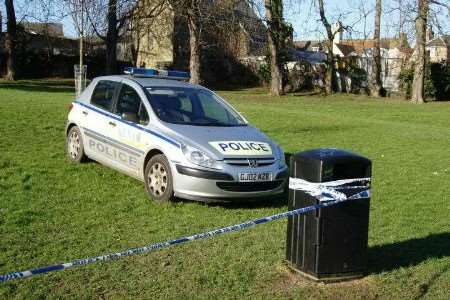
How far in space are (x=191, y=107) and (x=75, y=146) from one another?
2210 millimetres

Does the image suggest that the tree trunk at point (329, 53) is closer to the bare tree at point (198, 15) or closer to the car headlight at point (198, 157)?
the bare tree at point (198, 15)

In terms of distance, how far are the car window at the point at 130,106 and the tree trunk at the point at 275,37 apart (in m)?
23.8

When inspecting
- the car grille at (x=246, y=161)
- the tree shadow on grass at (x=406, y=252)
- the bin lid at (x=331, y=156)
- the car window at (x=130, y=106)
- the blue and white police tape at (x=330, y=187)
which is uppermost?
A: the car window at (x=130, y=106)

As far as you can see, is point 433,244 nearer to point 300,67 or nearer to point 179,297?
point 179,297

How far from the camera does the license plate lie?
7691 mm

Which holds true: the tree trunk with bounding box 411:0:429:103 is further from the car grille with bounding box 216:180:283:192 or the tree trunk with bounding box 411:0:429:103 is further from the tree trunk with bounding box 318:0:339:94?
the car grille with bounding box 216:180:283:192

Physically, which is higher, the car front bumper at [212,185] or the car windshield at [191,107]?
the car windshield at [191,107]

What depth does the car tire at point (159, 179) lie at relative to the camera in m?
7.80

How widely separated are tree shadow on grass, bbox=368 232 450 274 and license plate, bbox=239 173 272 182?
1.95m

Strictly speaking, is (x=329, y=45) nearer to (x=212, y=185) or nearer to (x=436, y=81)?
(x=436, y=81)

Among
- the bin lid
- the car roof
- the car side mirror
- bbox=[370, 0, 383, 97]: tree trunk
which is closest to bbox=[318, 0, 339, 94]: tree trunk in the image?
bbox=[370, 0, 383, 97]: tree trunk

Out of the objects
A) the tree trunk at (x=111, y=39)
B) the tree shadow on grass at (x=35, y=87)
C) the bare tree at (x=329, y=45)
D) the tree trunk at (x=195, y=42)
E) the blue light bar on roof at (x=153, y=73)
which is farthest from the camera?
the bare tree at (x=329, y=45)

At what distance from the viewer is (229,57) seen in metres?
47.8

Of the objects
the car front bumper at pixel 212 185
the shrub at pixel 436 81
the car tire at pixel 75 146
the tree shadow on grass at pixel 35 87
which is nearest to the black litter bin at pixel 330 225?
the car front bumper at pixel 212 185
